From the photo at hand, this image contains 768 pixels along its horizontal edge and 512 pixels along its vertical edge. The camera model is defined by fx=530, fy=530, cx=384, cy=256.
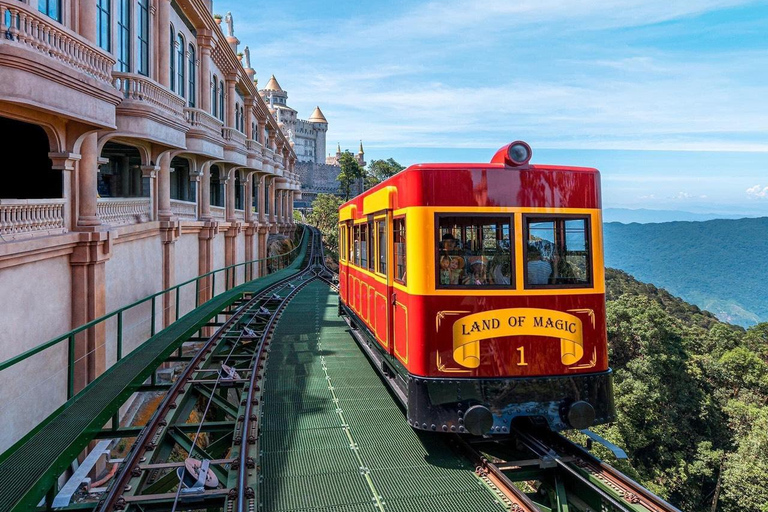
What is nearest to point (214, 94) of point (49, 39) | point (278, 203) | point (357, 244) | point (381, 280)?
point (49, 39)

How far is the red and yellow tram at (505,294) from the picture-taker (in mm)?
6000

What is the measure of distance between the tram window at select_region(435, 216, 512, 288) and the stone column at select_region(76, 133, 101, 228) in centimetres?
808

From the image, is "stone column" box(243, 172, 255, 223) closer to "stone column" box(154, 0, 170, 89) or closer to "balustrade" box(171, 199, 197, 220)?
"balustrade" box(171, 199, 197, 220)

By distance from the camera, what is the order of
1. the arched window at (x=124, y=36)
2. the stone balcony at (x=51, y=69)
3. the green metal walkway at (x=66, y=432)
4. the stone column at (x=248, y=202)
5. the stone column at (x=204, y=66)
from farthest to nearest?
the stone column at (x=248, y=202)
the stone column at (x=204, y=66)
the arched window at (x=124, y=36)
the stone balcony at (x=51, y=69)
the green metal walkway at (x=66, y=432)

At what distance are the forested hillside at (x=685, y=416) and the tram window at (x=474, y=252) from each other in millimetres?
19658

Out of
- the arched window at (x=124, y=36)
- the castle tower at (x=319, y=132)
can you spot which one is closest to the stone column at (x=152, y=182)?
the arched window at (x=124, y=36)

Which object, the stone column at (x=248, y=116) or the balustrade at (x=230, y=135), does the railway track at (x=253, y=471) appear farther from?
the stone column at (x=248, y=116)

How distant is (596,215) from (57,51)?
8.68 meters

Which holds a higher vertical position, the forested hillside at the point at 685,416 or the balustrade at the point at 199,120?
the balustrade at the point at 199,120

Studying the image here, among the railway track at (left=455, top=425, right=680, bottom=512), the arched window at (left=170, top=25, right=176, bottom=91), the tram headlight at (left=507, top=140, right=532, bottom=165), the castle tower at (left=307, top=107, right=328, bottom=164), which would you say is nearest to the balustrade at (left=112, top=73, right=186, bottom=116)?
the arched window at (left=170, top=25, right=176, bottom=91)

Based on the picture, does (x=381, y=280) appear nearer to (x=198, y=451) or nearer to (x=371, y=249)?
(x=371, y=249)

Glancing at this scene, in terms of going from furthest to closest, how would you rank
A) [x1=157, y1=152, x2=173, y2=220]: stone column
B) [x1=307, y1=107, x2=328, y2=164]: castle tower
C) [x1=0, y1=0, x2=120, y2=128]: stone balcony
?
[x1=307, y1=107, x2=328, y2=164]: castle tower
[x1=157, y1=152, x2=173, y2=220]: stone column
[x1=0, y1=0, x2=120, y2=128]: stone balcony

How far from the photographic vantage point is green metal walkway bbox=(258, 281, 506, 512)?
17.4 ft

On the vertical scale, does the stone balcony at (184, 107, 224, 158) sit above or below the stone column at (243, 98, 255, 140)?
below
